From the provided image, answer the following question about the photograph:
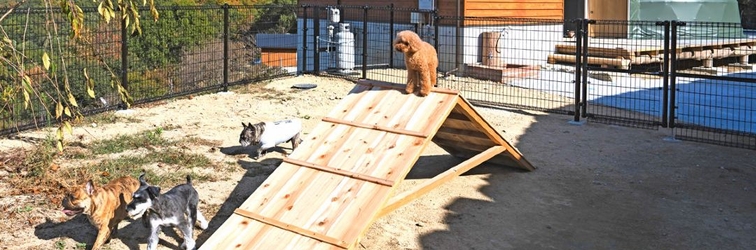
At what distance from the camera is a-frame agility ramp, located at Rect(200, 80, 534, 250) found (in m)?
5.78

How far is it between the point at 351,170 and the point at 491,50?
10.4m

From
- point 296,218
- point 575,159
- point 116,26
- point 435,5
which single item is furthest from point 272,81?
point 296,218

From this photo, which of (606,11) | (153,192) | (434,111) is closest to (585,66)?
(434,111)

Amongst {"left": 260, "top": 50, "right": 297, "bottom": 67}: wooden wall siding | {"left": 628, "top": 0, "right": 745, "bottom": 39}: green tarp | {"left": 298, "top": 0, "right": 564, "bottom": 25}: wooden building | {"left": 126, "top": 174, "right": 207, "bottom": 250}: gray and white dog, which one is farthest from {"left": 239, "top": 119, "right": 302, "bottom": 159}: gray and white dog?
{"left": 628, "top": 0, "right": 745, "bottom": 39}: green tarp

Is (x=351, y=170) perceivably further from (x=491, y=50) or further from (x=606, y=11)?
(x=606, y=11)

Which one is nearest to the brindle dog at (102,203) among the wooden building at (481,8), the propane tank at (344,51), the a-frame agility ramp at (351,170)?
Result: the a-frame agility ramp at (351,170)

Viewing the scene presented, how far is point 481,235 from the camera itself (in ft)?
21.5

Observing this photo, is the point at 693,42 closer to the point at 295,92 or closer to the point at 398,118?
the point at 295,92

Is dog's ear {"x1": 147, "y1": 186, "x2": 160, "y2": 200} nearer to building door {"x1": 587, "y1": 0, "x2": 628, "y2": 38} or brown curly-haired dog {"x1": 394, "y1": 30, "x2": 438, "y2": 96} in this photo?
brown curly-haired dog {"x1": 394, "y1": 30, "x2": 438, "y2": 96}

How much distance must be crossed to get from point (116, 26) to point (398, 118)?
7731 millimetres

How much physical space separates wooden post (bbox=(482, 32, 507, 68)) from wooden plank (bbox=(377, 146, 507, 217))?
850cm

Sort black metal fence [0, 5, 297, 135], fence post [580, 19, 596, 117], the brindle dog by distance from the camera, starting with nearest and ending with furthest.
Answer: the brindle dog
fence post [580, 19, 596, 117]
black metal fence [0, 5, 297, 135]

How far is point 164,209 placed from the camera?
5699 mm

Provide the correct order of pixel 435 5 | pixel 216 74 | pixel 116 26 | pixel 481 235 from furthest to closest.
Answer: pixel 435 5 → pixel 216 74 → pixel 116 26 → pixel 481 235
